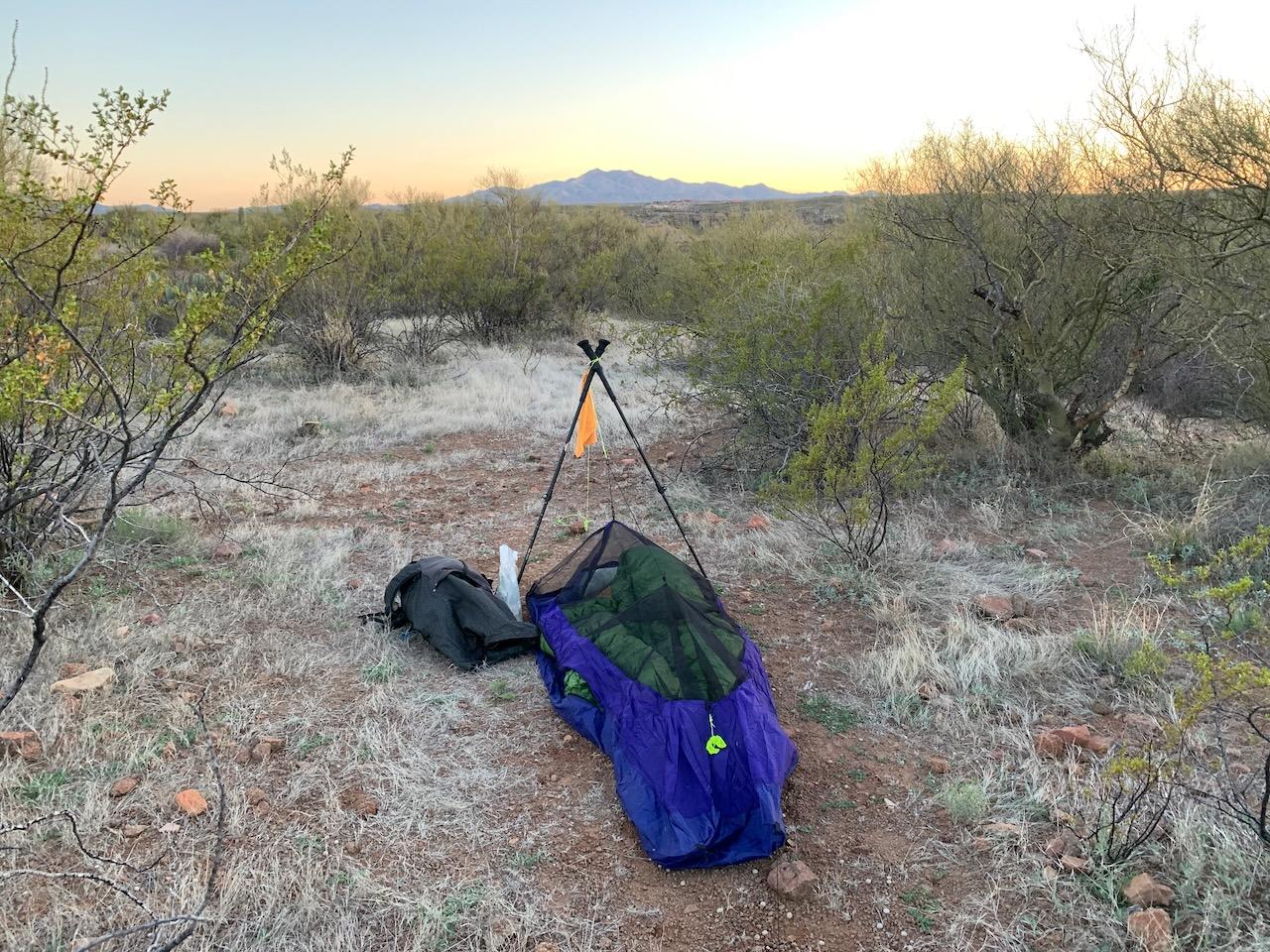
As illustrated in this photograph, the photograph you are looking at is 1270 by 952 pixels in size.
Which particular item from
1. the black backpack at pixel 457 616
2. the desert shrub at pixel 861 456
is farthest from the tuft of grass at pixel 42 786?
the desert shrub at pixel 861 456

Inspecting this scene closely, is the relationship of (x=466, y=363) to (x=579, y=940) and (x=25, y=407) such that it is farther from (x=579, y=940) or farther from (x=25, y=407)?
(x=579, y=940)

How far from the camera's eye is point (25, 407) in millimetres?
3529

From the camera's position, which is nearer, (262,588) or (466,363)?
(262,588)

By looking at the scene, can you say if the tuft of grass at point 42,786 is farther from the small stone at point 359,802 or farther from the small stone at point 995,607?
the small stone at point 995,607

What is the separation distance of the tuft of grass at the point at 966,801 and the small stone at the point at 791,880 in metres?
0.61

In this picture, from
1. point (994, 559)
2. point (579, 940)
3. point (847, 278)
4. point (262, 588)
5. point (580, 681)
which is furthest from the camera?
point (847, 278)

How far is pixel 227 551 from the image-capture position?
4.97 meters

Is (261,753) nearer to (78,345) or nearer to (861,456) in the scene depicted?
(78,345)

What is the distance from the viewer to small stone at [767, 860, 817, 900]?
2.45 meters

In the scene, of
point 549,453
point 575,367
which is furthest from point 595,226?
point 549,453

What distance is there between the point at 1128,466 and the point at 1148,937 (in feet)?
16.9

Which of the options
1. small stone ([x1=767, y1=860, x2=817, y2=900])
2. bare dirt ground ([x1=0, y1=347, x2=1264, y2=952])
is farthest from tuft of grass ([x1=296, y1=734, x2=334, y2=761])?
small stone ([x1=767, y1=860, x2=817, y2=900])

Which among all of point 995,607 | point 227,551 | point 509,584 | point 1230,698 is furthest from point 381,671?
point 1230,698

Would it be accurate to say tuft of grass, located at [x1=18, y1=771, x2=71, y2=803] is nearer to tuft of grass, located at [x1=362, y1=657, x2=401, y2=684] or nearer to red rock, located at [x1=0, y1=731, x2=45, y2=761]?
red rock, located at [x1=0, y1=731, x2=45, y2=761]
